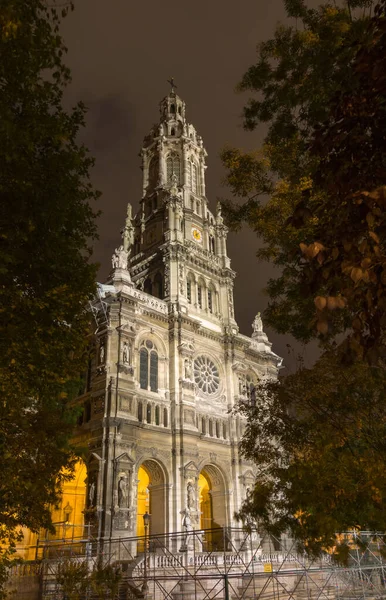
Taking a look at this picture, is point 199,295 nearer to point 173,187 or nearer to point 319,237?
point 173,187

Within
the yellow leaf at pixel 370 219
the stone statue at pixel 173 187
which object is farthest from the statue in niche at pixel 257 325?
the yellow leaf at pixel 370 219

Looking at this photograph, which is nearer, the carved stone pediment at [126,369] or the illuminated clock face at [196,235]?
the carved stone pediment at [126,369]

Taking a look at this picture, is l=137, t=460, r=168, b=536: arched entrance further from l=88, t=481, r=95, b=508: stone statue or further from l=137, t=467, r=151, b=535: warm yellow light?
l=88, t=481, r=95, b=508: stone statue

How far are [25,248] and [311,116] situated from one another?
745 cm

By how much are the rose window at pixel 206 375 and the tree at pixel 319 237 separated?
2318 centimetres

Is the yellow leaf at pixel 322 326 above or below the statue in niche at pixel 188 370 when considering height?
below

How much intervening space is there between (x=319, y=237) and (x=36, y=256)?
8.54 metres

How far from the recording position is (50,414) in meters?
14.7

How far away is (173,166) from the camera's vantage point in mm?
Answer: 50219

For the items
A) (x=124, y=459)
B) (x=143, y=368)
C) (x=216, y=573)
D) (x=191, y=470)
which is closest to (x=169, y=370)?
(x=143, y=368)

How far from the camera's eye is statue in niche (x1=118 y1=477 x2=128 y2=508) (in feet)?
96.7

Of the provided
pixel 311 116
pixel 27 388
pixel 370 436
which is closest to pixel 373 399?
pixel 370 436

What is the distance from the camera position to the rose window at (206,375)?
1565 inches

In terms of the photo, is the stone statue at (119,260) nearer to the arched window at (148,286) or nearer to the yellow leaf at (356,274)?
the arched window at (148,286)
